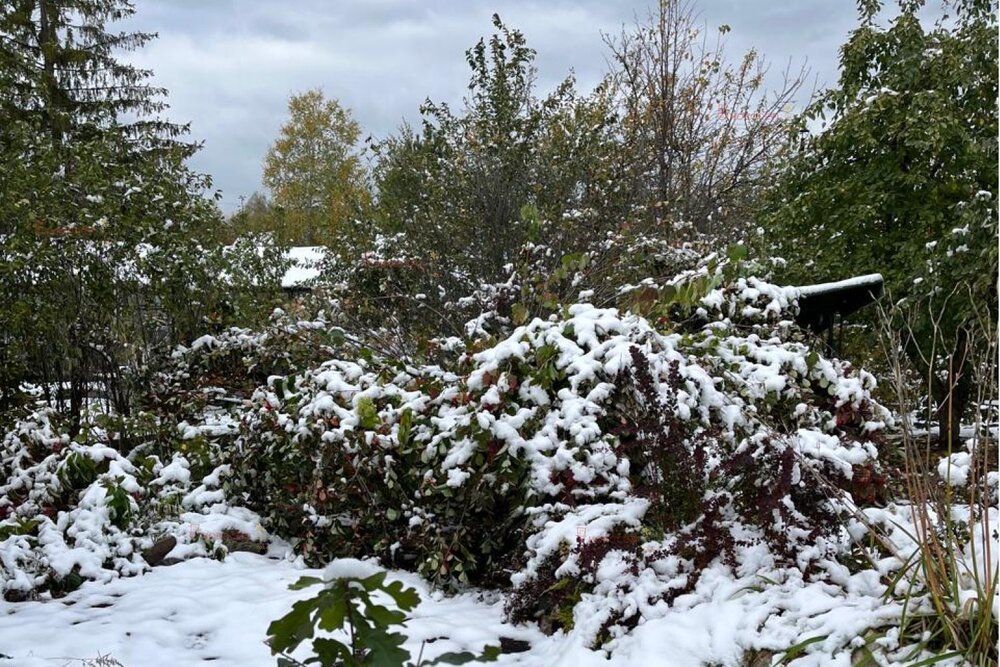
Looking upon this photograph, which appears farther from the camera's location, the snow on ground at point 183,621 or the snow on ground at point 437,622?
the snow on ground at point 183,621

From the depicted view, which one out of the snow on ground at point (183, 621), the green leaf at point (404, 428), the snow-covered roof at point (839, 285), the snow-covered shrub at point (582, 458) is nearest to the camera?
the snow on ground at point (183, 621)

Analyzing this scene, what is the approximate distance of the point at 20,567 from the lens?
162 inches

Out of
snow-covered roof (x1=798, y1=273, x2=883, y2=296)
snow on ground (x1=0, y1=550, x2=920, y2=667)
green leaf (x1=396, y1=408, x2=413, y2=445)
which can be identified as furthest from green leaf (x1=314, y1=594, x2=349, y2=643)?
snow-covered roof (x1=798, y1=273, x2=883, y2=296)

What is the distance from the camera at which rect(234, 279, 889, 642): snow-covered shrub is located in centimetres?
333

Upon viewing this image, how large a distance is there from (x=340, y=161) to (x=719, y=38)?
61.7 ft

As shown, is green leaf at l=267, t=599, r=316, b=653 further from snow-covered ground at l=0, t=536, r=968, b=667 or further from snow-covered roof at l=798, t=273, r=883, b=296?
snow-covered roof at l=798, t=273, r=883, b=296

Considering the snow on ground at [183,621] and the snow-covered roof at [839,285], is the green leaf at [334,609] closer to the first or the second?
the snow on ground at [183,621]

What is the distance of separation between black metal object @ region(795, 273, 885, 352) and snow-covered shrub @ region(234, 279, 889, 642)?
1466 millimetres

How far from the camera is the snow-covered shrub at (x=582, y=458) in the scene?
10.9 feet

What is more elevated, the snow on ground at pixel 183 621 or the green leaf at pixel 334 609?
the green leaf at pixel 334 609

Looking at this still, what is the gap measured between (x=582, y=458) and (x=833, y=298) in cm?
387

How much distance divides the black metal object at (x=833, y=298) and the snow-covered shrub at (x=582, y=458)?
147 cm

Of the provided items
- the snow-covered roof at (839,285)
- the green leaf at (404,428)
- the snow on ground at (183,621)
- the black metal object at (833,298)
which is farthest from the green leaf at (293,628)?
the snow-covered roof at (839,285)

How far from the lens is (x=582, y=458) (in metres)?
3.97
